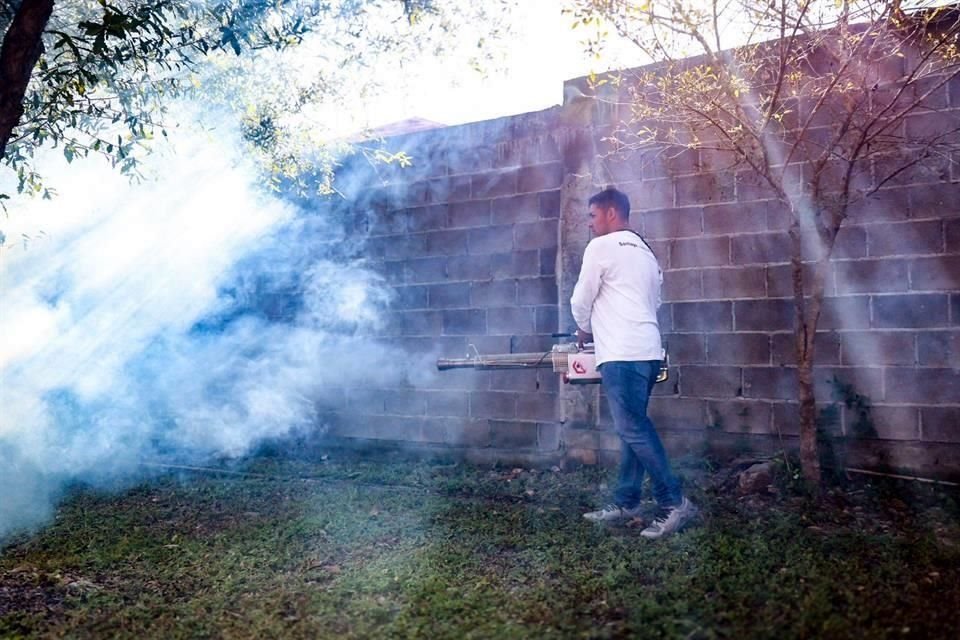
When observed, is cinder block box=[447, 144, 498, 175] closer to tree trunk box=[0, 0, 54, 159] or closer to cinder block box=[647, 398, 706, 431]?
cinder block box=[647, 398, 706, 431]

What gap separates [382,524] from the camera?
15.4ft

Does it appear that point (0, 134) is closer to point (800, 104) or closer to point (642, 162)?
point (642, 162)

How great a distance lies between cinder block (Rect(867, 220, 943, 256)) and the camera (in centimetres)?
468

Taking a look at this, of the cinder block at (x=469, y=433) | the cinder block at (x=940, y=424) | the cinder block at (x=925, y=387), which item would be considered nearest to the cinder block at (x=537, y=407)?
the cinder block at (x=469, y=433)

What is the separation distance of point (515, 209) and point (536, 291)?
76cm

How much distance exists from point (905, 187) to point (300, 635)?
457 centimetres

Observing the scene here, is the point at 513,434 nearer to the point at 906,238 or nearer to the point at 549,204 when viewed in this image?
the point at 549,204

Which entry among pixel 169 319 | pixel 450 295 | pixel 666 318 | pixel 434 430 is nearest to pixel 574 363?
pixel 666 318

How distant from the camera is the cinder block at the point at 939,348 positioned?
15.1 feet

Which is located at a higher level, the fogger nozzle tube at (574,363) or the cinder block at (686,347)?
the cinder block at (686,347)

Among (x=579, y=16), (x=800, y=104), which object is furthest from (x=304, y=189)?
(x=800, y=104)

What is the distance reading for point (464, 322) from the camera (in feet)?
21.3

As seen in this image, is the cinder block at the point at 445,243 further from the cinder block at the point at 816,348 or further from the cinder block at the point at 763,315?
the cinder block at the point at 816,348

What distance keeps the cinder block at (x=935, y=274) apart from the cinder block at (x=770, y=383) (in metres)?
0.97
